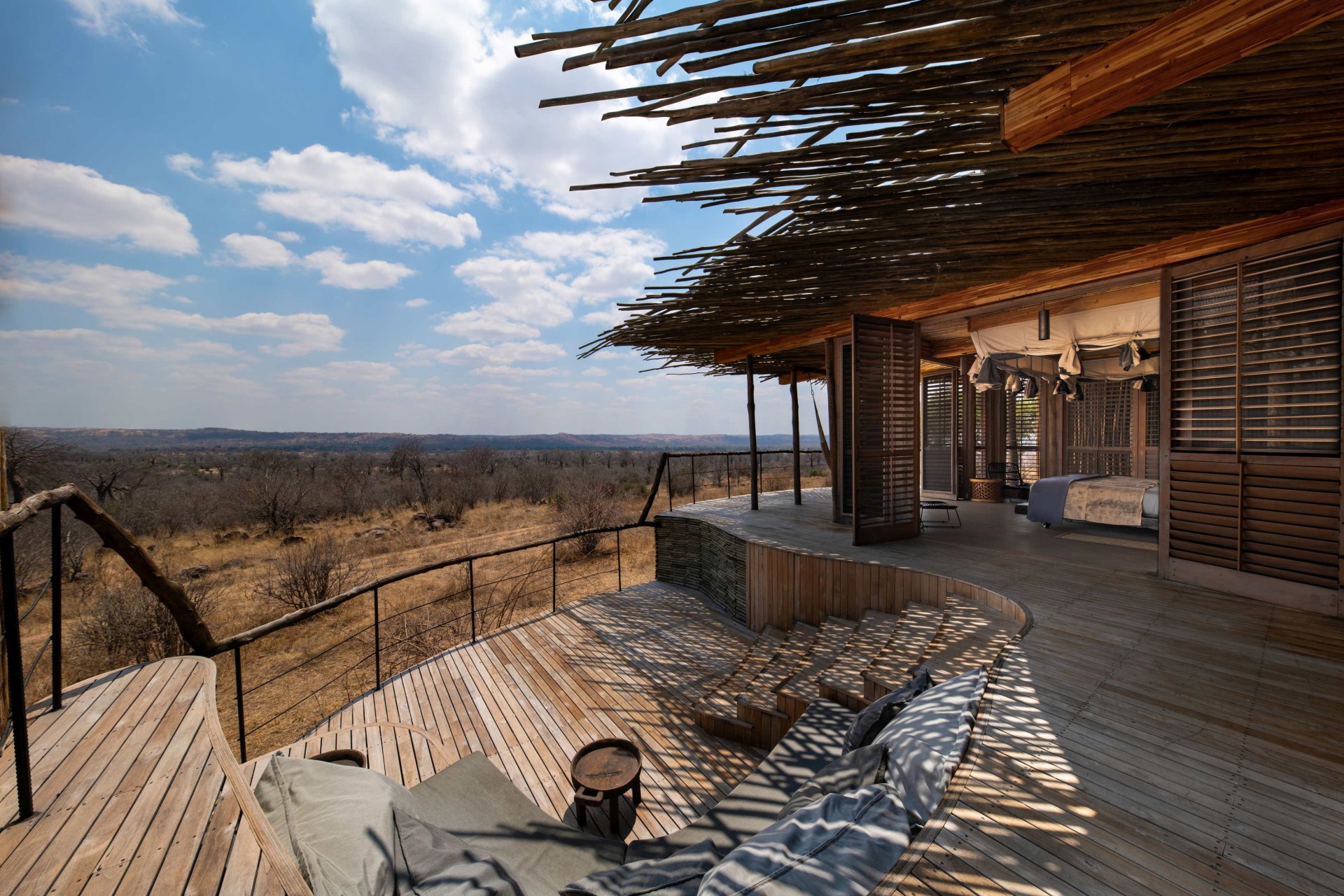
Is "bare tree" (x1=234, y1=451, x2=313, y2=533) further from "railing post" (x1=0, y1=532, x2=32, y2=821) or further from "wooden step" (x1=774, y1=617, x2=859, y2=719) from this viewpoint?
"railing post" (x1=0, y1=532, x2=32, y2=821)

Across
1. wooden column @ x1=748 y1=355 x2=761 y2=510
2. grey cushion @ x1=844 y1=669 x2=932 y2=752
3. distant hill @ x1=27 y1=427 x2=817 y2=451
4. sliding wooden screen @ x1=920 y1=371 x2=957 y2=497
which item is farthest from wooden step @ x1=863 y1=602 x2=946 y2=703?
distant hill @ x1=27 y1=427 x2=817 y2=451

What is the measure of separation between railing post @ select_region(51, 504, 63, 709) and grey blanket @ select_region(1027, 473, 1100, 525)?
8.30 m

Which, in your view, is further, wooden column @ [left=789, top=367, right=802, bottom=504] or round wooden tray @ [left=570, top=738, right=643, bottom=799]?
wooden column @ [left=789, top=367, right=802, bottom=504]

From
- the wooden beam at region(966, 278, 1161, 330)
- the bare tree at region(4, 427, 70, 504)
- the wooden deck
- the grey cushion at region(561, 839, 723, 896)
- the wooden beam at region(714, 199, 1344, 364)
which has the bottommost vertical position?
the grey cushion at region(561, 839, 723, 896)

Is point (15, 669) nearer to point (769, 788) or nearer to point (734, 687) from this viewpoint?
point (769, 788)

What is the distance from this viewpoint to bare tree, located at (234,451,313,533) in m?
14.5

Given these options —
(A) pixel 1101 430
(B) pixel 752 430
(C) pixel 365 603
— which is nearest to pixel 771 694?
(B) pixel 752 430

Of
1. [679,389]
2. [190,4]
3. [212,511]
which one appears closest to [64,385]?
[190,4]

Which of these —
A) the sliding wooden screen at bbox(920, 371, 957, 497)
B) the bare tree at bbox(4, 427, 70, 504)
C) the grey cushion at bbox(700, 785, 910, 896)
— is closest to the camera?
the grey cushion at bbox(700, 785, 910, 896)

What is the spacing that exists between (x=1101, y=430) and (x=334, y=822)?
10696mm

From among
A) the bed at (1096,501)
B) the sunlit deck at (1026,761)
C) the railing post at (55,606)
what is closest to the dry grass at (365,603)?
the sunlit deck at (1026,761)

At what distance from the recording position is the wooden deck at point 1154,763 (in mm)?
1316

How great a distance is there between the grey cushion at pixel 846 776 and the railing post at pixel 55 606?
263 centimetres

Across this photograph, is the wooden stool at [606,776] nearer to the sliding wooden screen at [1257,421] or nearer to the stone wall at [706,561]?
the stone wall at [706,561]
